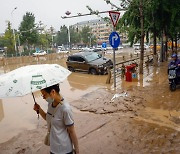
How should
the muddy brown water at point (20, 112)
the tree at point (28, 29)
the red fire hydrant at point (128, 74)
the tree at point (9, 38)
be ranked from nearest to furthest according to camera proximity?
the muddy brown water at point (20, 112) → the red fire hydrant at point (128, 74) → the tree at point (28, 29) → the tree at point (9, 38)

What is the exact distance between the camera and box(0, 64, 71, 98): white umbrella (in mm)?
3062

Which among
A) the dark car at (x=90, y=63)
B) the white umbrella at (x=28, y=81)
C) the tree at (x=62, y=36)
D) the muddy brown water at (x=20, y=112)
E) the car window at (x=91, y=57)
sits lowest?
the muddy brown water at (x=20, y=112)

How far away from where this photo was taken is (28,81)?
122 inches

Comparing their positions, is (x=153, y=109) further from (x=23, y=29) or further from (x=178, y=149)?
(x=23, y=29)

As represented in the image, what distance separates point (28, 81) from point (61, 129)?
0.74 meters

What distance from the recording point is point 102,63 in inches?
680

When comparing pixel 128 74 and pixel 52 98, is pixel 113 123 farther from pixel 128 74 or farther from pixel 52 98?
pixel 128 74

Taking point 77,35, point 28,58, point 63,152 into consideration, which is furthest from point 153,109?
point 77,35

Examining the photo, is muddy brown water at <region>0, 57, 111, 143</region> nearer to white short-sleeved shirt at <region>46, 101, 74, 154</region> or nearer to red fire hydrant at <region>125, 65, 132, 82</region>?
red fire hydrant at <region>125, 65, 132, 82</region>

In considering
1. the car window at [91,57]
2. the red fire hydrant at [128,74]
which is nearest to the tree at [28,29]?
the car window at [91,57]

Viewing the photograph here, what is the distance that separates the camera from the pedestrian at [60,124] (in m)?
3.05

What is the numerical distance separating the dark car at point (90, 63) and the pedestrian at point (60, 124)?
13.8 m

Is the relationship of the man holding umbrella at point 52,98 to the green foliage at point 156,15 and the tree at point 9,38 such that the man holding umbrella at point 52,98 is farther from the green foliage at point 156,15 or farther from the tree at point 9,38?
the tree at point 9,38

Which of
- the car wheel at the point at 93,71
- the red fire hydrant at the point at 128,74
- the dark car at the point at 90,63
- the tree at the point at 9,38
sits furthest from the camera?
the tree at the point at 9,38
